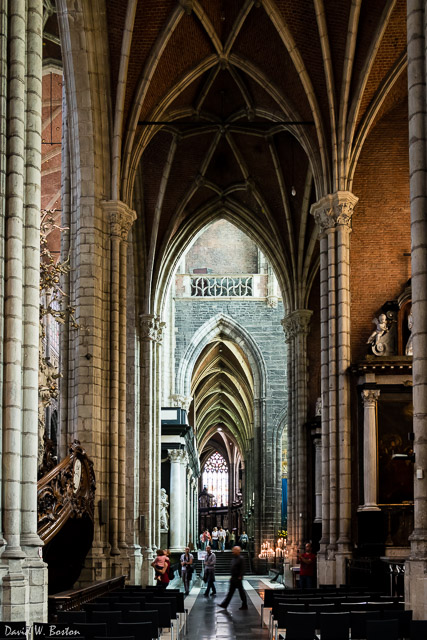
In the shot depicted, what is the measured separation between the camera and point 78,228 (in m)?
20.6

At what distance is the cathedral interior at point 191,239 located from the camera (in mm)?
11641

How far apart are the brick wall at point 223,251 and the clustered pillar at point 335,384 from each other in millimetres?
22376

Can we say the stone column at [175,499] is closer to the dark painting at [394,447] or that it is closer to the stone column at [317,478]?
the stone column at [317,478]

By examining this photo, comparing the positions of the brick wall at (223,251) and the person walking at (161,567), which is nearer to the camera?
the person walking at (161,567)

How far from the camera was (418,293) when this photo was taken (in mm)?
11727

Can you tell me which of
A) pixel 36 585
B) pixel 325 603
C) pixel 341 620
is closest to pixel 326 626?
A: pixel 341 620

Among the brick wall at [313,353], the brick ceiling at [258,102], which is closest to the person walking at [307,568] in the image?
the brick ceiling at [258,102]

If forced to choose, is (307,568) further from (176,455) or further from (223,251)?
(223,251)

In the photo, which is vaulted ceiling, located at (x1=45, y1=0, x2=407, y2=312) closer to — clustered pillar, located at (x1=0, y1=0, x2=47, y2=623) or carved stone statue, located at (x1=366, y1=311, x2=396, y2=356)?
carved stone statue, located at (x1=366, y1=311, x2=396, y2=356)

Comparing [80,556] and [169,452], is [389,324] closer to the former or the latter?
[80,556]

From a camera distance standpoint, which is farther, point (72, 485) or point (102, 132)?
point (102, 132)

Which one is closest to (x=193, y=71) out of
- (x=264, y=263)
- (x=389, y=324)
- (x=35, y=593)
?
(x=389, y=324)

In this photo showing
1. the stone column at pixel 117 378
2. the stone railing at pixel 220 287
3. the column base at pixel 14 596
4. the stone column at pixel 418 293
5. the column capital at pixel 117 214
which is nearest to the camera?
the column base at pixel 14 596

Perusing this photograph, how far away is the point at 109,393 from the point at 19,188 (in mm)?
9436
